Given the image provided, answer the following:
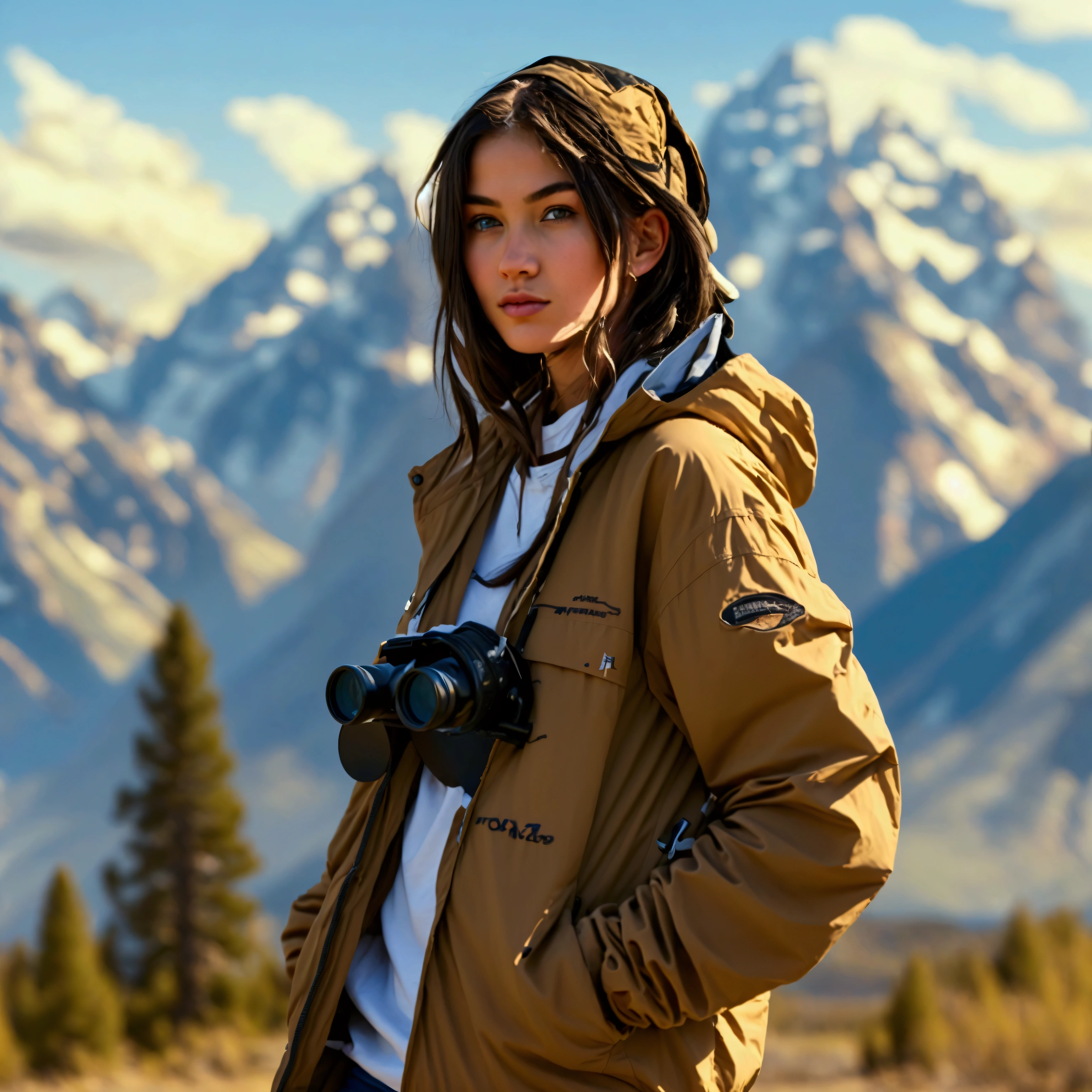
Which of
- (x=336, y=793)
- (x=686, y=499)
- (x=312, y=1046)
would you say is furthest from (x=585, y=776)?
(x=336, y=793)

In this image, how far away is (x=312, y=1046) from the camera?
7.80ft

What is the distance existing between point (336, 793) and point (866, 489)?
88.6 meters

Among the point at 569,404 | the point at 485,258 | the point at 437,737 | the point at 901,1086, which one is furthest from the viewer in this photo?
the point at 901,1086

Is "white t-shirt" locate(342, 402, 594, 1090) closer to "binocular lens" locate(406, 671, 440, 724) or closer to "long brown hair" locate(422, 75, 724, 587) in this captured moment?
"long brown hair" locate(422, 75, 724, 587)

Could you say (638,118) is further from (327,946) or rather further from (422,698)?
(327,946)

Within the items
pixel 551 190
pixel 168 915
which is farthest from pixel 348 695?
pixel 168 915

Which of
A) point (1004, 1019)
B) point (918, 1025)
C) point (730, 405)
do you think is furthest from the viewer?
point (918, 1025)

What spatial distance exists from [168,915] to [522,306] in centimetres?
2491

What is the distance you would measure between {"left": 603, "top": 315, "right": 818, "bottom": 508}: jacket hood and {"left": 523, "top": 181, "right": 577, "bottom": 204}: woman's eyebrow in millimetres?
385

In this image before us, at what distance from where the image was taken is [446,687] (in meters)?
2.13

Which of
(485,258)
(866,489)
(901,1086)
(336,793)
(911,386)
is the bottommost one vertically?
(901,1086)

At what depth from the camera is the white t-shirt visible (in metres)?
2.32

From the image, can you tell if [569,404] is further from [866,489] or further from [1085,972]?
[866,489]

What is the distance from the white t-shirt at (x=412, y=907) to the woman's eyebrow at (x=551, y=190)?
1.36 feet
